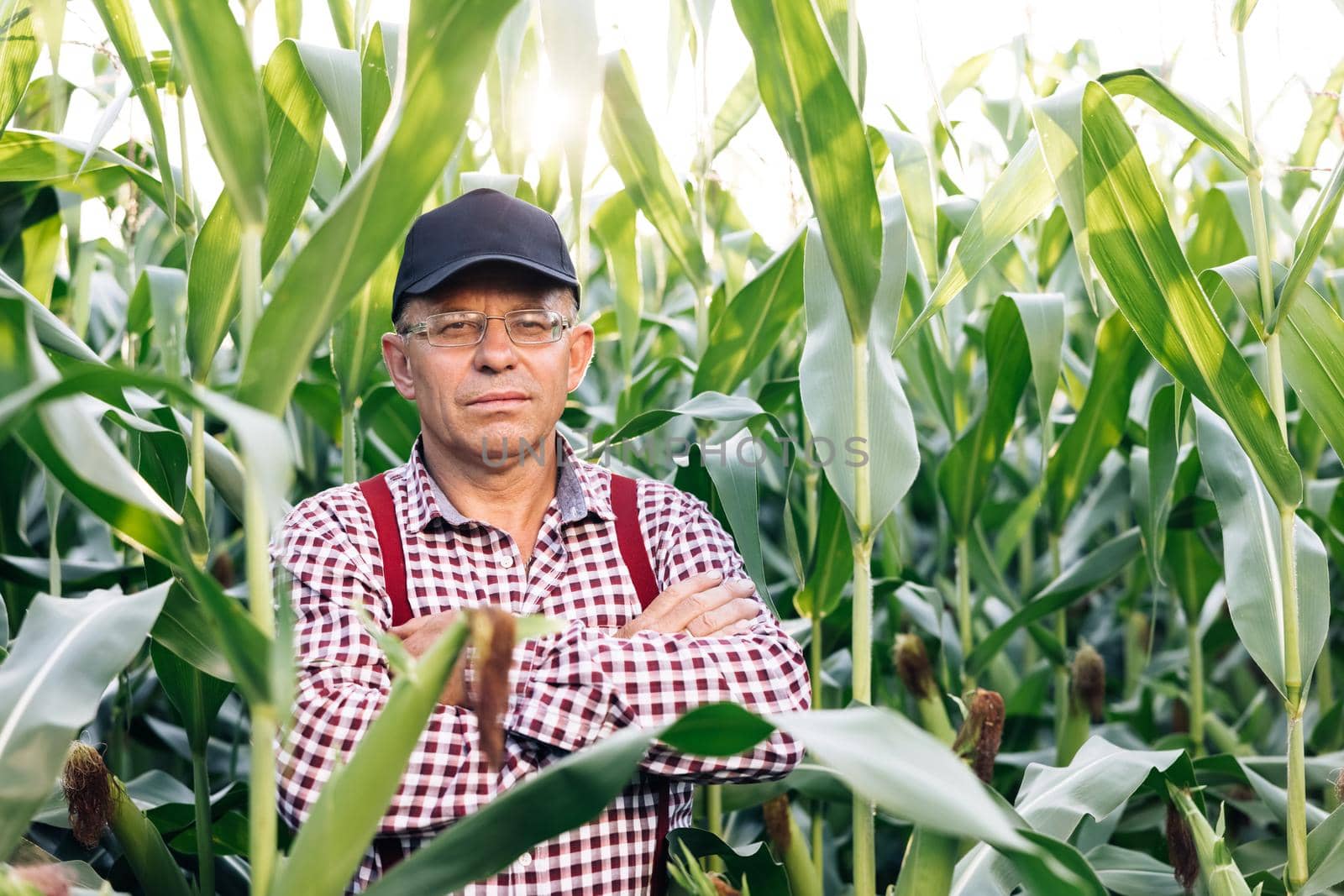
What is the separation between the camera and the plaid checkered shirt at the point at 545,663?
4.17ft

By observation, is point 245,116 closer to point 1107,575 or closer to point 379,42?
point 379,42

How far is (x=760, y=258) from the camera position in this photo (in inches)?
123

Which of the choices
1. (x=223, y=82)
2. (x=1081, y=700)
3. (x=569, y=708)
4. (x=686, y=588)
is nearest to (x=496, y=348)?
(x=686, y=588)

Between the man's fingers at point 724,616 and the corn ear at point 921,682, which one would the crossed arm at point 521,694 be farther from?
the corn ear at point 921,682

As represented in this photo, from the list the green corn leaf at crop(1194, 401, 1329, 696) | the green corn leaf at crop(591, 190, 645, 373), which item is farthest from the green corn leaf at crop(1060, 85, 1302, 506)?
the green corn leaf at crop(591, 190, 645, 373)

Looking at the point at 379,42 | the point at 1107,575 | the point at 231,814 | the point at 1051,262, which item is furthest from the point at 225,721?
the point at 1051,262

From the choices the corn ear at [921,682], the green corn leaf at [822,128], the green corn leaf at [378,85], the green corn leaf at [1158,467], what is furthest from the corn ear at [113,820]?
the green corn leaf at [1158,467]

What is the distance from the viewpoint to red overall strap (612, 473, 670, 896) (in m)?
1.50

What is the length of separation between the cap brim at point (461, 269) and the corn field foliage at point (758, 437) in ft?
0.38

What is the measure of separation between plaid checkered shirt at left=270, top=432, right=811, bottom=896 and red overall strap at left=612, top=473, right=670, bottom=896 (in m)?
0.01

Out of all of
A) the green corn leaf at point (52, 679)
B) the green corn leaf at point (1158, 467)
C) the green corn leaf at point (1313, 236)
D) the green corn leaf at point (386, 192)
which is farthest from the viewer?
the green corn leaf at point (1158, 467)

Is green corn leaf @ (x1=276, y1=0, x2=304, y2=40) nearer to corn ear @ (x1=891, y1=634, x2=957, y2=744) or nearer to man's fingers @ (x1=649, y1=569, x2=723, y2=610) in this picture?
man's fingers @ (x1=649, y1=569, x2=723, y2=610)

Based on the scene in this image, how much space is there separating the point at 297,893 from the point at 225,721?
148cm

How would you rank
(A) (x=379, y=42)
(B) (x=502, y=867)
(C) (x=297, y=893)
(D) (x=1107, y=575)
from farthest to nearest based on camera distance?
(D) (x=1107, y=575), (A) (x=379, y=42), (B) (x=502, y=867), (C) (x=297, y=893)
